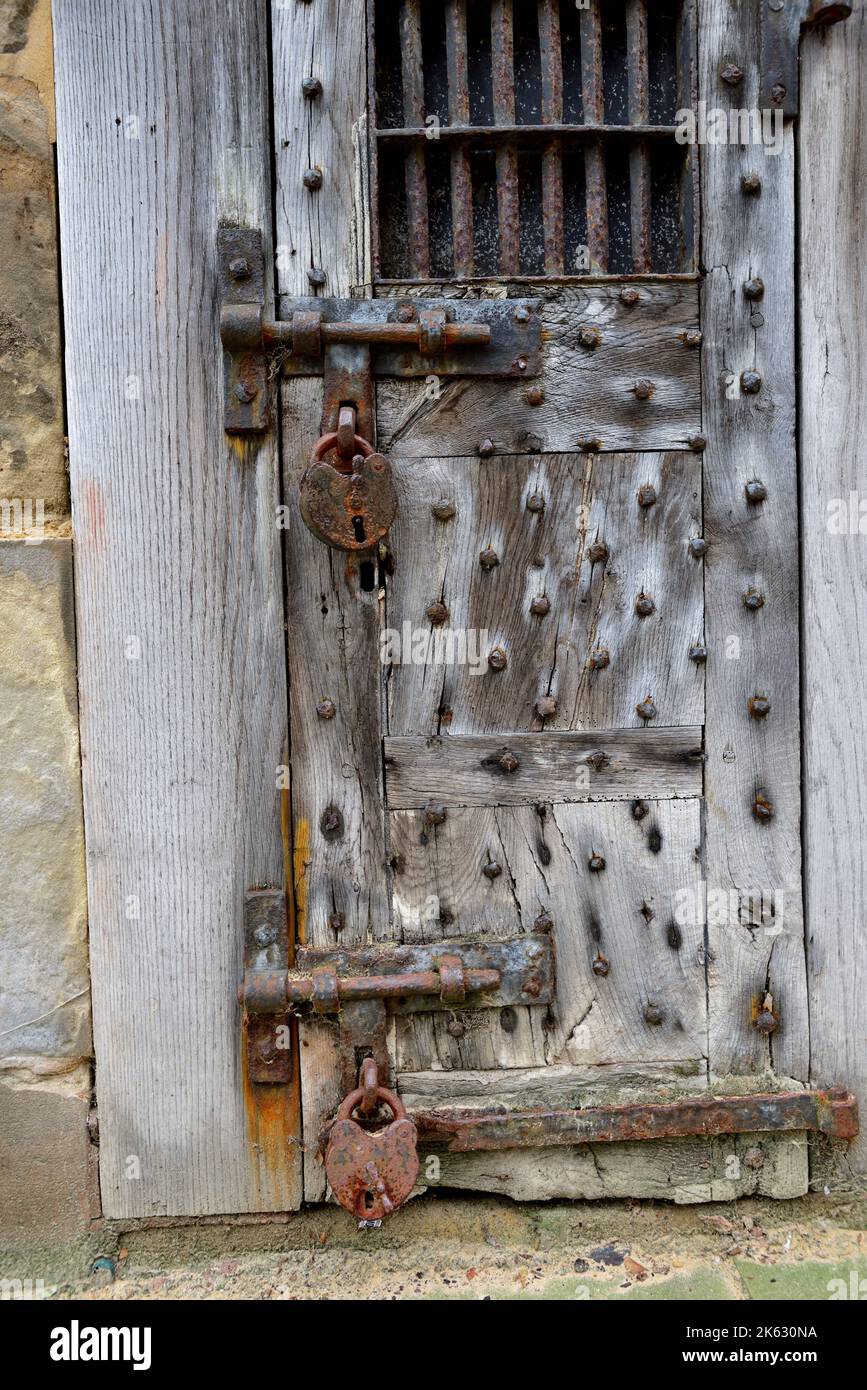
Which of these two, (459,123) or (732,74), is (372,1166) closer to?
(459,123)

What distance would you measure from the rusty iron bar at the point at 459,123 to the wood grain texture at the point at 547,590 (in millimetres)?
223

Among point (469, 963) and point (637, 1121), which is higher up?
point (469, 963)

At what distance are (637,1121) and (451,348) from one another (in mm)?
1242

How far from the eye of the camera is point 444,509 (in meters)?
1.45

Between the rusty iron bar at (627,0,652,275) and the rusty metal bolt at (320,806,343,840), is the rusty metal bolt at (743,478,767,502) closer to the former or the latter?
the rusty iron bar at (627,0,652,275)

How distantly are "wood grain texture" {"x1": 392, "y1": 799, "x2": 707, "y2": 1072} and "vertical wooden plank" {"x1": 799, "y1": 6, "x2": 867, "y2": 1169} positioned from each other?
212 mm

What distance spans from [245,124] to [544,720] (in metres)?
1.01

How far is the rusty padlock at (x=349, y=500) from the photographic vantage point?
1327 mm

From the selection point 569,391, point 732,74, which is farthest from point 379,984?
point 732,74

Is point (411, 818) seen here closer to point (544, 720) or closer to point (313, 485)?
point (544, 720)

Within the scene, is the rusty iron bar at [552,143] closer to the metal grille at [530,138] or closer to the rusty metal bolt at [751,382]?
the metal grille at [530,138]

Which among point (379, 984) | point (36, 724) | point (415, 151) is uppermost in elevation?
point (415, 151)

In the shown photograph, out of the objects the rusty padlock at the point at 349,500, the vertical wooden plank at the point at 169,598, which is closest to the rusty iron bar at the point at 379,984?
the vertical wooden plank at the point at 169,598

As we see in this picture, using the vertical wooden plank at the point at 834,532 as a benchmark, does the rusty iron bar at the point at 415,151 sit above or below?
above
